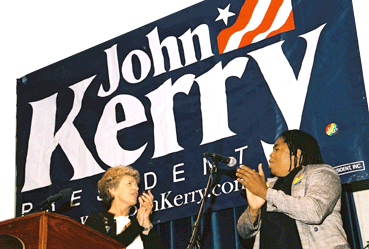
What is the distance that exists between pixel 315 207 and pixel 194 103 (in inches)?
60.0

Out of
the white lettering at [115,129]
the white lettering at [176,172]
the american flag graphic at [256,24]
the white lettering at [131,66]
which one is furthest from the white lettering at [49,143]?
the american flag graphic at [256,24]

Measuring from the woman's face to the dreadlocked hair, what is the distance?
43.4 inches

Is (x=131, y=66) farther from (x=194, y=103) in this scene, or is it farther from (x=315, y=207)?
(x=315, y=207)

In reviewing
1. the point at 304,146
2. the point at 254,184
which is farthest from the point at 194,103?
the point at 254,184

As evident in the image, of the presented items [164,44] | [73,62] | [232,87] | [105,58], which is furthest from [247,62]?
[73,62]

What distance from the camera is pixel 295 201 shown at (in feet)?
8.76

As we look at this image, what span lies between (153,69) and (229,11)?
76 centimetres

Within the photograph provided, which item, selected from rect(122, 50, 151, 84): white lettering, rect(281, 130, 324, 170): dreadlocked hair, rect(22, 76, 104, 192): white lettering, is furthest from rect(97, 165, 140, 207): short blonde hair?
rect(281, 130, 324, 170): dreadlocked hair

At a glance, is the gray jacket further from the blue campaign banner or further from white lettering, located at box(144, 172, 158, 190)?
white lettering, located at box(144, 172, 158, 190)

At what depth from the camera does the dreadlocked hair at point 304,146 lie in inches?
119

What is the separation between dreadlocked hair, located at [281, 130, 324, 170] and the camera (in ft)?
9.91

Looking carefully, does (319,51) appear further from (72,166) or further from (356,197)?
(72,166)

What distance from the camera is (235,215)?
3.64m

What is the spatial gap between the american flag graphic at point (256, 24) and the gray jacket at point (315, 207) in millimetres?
1248
